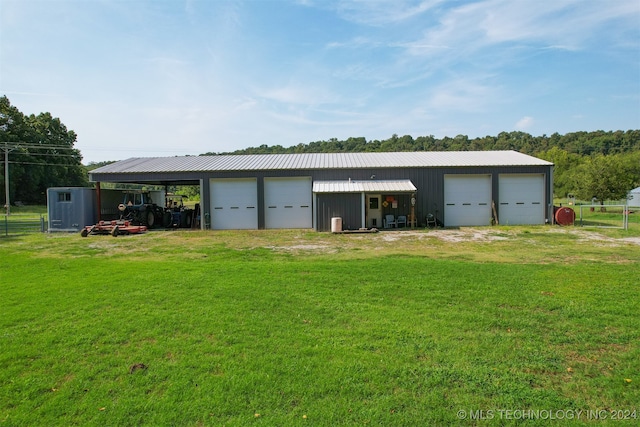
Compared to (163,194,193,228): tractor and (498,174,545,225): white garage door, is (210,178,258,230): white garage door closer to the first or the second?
(163,194,193,228): tractor

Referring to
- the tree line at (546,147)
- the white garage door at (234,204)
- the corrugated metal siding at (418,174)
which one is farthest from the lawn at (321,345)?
the tree line at (546,147)

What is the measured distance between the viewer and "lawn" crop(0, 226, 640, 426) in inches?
125

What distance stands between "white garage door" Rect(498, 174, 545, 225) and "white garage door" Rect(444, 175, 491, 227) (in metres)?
0.81

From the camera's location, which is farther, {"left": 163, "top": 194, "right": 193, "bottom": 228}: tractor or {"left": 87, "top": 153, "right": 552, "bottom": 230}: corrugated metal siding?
{"left": 163, "top": 194, "right": 193, "bottom": 228}: tractor

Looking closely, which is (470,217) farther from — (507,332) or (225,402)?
(225,402)

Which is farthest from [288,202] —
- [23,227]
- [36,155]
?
[36,155]

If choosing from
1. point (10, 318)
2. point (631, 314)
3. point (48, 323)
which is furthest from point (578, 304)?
point (10, 318)

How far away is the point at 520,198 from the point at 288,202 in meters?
12.8

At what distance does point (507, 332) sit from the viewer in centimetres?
464

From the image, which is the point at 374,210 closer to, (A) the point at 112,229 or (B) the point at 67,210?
(A) the point at 112,229

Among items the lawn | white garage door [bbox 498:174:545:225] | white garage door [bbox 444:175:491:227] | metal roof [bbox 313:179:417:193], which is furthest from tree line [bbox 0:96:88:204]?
white garage door [bbox 498:174:545:225]

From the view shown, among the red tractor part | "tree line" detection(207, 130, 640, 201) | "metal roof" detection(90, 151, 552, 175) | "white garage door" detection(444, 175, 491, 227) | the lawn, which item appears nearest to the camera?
the lawn

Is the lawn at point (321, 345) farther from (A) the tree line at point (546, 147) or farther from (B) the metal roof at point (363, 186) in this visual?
(A) the tree line at point (546, 147)

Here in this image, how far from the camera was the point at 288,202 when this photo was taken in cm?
2117
